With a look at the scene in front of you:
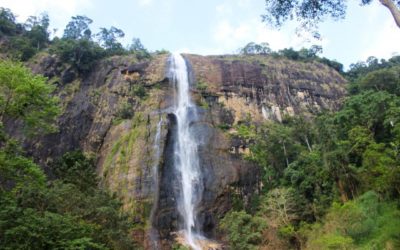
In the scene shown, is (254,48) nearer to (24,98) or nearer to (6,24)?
(6,24)

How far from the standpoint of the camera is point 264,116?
3297 centimetres

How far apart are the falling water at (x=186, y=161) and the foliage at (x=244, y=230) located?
306 centimetres

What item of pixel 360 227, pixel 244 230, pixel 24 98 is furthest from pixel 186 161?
pixel 24 98

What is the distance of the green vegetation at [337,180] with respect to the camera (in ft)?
53.6

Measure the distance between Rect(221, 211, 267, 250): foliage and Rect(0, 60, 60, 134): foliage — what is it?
971 centimetres

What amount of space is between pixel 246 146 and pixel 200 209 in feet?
22.7

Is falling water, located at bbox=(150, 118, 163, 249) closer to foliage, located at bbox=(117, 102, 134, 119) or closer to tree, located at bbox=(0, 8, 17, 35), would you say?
foliage, located at bbox=(117, 102, 134, 119)

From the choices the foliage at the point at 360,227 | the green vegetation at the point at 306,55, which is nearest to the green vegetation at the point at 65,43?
the green vegetation at the point at 306,55

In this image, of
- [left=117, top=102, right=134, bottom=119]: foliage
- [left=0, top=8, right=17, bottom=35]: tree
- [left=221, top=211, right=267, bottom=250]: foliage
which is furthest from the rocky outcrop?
[left=0, top=8, right=17, bottom=35]: tree

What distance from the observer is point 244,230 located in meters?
18.2

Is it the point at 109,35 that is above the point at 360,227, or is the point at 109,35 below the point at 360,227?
above

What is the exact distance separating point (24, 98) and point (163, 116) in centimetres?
1691

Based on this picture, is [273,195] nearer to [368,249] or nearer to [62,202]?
[368,249]

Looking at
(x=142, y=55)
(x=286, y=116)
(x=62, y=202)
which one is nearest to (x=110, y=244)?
(x=62, y=202)
